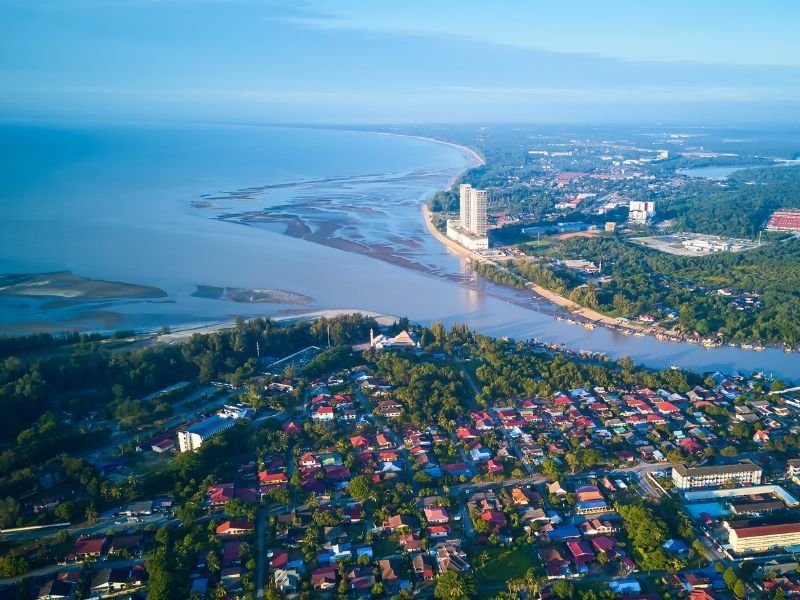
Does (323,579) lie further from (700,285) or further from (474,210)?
(474,210)

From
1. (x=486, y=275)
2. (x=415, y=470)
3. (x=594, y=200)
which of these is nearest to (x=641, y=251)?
(x=486, y=275)

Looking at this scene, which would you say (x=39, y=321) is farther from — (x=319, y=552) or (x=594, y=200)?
(x=594, y=200)

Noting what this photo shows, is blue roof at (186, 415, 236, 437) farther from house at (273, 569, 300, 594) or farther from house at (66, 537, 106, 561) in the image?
house at (273, 569, 300, 594)

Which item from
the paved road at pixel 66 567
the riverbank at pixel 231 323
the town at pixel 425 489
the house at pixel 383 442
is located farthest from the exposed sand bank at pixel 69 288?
the paved road at pixel 66 567

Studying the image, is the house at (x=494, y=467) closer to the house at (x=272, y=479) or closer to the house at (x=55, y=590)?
the house at (x=272, y=479)

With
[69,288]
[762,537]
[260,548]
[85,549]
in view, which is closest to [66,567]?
[85,549]

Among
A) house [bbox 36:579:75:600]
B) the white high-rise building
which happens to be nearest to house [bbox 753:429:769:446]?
house [bbox 36:579:75:600]
